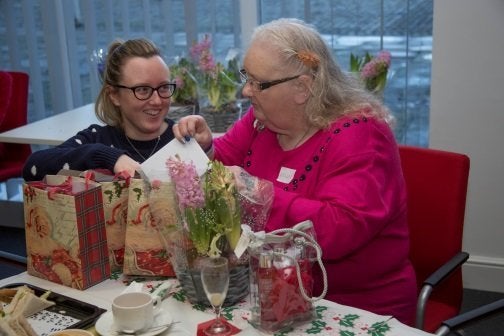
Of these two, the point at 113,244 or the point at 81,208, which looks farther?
the point at 113,244

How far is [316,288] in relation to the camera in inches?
70.0

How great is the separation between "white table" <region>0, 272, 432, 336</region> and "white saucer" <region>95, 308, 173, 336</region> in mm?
20

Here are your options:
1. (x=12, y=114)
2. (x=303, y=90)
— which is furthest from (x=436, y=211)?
(x=12, y=114)

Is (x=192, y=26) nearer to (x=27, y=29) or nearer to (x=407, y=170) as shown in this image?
(x=27, y=29)

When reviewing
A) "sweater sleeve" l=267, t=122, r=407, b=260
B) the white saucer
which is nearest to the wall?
"sweater sleeve" l=267, t=122, r=407, b=260

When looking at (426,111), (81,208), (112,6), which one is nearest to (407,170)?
(81,208)

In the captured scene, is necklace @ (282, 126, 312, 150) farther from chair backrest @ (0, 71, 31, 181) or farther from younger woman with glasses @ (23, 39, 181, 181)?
chair backrest @ (0, 71, 31, 181)

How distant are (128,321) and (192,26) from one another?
2.68 metres

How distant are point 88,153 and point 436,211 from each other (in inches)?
40.4

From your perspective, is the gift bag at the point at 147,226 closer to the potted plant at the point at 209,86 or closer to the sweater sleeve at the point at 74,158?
the sweater sleeve at the point at 74,158

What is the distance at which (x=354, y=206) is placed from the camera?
5.52ft

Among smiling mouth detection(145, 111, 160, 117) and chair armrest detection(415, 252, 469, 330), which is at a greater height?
smiling mouth detection(145, 111, 160, 117)

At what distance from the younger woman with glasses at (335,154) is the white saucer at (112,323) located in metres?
0.38

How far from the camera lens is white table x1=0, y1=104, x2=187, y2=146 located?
3.00 meters
